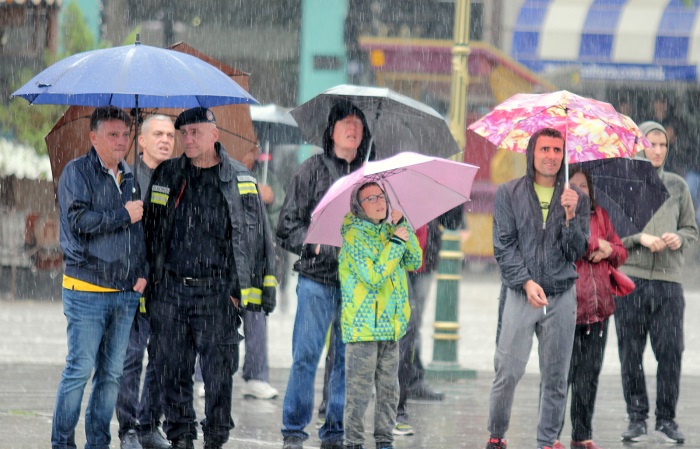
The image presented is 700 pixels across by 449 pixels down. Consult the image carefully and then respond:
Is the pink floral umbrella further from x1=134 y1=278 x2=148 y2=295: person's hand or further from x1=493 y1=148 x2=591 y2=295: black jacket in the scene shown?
x1=134 y1=278 x2=148 y2=295: person's hand

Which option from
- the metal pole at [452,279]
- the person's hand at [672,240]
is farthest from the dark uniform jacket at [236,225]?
the metal pole at [452,279]

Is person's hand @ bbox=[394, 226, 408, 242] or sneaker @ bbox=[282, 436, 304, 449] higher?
person's hand @ bbox=[394, 226, 408, 242]

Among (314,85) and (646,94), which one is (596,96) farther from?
(314,85)

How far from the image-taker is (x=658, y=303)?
8.73 metres

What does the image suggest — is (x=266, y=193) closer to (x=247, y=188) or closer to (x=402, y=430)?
(x=402, y=430)

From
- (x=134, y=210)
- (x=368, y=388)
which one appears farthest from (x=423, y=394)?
(x=134, y=210)

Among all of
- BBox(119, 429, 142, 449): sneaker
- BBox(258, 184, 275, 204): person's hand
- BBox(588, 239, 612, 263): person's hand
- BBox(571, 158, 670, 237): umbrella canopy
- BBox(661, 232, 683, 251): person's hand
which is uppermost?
BBox(571, 158, 670, 237): umbrella canopy

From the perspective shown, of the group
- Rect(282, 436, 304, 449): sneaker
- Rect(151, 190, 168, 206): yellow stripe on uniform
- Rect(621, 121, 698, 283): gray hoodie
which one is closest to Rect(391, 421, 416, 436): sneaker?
Rect(282, 436, 304, 449): sneaker

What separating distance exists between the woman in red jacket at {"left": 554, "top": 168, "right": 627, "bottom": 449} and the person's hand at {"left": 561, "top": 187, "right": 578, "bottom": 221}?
39 centimetres

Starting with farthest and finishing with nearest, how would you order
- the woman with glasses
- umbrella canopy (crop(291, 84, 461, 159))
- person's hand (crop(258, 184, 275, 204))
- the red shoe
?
person's hand (crop(258, 184, 275, 204))
umbrella canopy (crop(291, 84, 461, 159))
the red shoe
the woman with glasses

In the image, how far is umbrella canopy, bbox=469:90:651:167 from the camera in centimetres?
743

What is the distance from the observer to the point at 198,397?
32.8 ft

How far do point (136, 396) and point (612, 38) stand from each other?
71.6ft

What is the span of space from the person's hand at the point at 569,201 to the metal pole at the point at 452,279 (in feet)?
12.9
